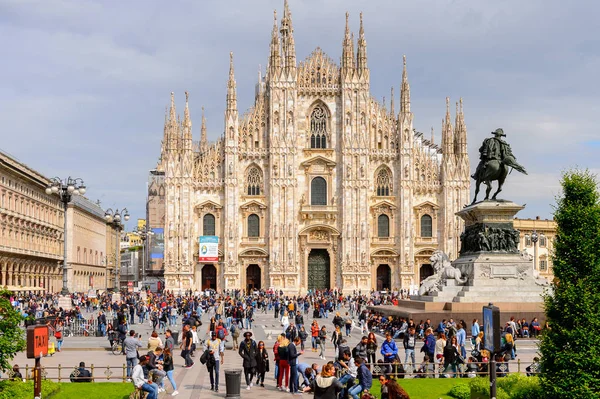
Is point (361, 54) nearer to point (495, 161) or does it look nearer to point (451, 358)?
point (495, 161)

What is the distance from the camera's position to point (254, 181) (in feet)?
220

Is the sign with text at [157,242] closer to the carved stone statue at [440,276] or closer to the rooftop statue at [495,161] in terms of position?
the carved stone statue at [440,276]

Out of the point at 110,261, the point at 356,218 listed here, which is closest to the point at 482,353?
the point at 356,218

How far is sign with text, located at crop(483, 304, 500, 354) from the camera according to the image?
1372 cm

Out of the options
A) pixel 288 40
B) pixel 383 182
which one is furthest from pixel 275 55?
pixel 383 182

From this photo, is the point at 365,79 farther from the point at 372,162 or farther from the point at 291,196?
the point at 291,196

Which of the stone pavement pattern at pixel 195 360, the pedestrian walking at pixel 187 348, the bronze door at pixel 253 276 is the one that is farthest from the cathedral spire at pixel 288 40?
the pedestrian walking at pixel 187 348

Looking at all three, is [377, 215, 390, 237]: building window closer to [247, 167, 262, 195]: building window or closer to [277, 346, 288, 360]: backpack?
[247, 167, 262, 195]: building window

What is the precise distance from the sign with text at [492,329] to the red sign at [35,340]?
8336 millimetres

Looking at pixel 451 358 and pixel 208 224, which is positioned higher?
pixel 208 224

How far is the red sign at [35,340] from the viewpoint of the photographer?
47.7ft

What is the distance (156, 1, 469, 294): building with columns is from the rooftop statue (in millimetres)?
33809

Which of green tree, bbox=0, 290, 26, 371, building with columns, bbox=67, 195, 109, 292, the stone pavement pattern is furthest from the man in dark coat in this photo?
building with columns, bbox=67, 195, 109, 292

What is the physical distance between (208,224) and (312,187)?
30.9 ft
